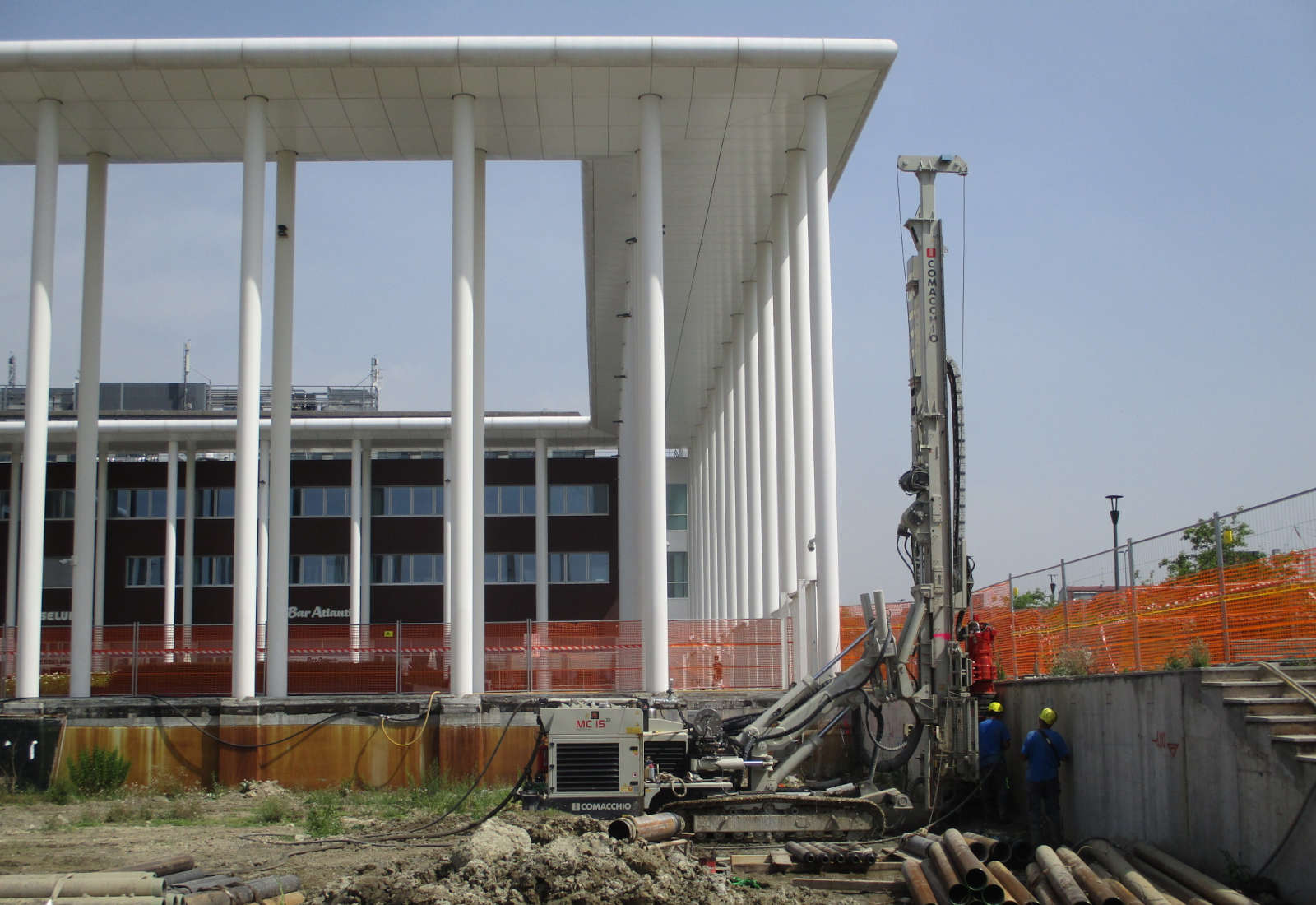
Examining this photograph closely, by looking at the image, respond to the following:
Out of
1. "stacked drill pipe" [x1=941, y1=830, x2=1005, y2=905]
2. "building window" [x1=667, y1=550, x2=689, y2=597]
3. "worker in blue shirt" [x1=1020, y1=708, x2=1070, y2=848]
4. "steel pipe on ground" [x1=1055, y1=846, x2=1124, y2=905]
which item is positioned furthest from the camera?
"building window" [x1=667, y1=550, x2=689, y2=597]

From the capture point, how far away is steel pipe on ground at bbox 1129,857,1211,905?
497 inches

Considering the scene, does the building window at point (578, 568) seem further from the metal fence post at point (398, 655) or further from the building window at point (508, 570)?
the metal fence post at point (398, 655)

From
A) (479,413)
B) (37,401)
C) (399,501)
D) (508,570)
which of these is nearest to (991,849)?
(479,413)

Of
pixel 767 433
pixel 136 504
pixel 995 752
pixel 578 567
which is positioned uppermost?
pixel 136 504

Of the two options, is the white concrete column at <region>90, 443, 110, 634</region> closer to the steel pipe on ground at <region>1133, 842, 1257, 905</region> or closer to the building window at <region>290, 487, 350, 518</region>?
the building window at <region>290, 487, 350, 518</region>

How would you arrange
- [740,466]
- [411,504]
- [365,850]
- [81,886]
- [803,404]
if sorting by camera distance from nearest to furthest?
[81,886]
[365,850]
[803,404]
[740,466]
[411,504]

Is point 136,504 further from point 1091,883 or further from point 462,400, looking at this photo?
point 1091,883

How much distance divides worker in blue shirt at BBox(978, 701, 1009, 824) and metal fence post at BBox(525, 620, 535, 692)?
1133 centimetres

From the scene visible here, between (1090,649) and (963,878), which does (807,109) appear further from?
(963,878)

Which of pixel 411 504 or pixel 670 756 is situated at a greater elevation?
pixel 411 504

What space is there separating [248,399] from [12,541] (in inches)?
1071

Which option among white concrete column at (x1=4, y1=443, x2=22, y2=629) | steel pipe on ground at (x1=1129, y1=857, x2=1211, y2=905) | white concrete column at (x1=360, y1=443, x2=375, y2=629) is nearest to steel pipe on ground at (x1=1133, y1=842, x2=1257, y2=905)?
steel pipe on ground at (x1=1129, y1=857, x2=1211, y2=905)

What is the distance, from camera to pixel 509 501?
60188 mm

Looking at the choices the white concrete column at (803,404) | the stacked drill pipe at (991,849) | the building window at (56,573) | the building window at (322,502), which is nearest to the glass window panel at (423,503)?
the building window at (322,502)
